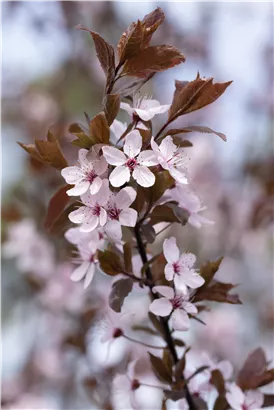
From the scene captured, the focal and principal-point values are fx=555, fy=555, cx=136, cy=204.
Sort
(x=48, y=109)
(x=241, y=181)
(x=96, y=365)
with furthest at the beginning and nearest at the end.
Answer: (x=48, y=109)
(x=241, y=181)
(x=96, y=365)

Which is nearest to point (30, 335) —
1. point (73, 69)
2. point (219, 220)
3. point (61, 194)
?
point (219, 220)

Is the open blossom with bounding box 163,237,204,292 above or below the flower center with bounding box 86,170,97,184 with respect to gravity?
below

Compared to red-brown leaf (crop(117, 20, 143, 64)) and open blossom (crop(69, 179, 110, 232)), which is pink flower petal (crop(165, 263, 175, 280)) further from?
red-brown leaf (crop(117, 20, 143, 64))

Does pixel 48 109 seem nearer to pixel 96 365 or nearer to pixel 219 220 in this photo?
pixel 219 220

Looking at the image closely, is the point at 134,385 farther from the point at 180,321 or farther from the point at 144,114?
the point at 144,114

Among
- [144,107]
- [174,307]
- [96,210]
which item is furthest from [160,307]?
[144,107]

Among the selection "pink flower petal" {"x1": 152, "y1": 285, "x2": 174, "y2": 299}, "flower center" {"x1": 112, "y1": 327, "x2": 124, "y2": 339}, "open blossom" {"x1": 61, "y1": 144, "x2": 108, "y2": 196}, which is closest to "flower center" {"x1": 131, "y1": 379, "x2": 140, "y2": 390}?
"flower center" {"x1": 112, "y1": 327, "x2": 124, "y2": 339}
